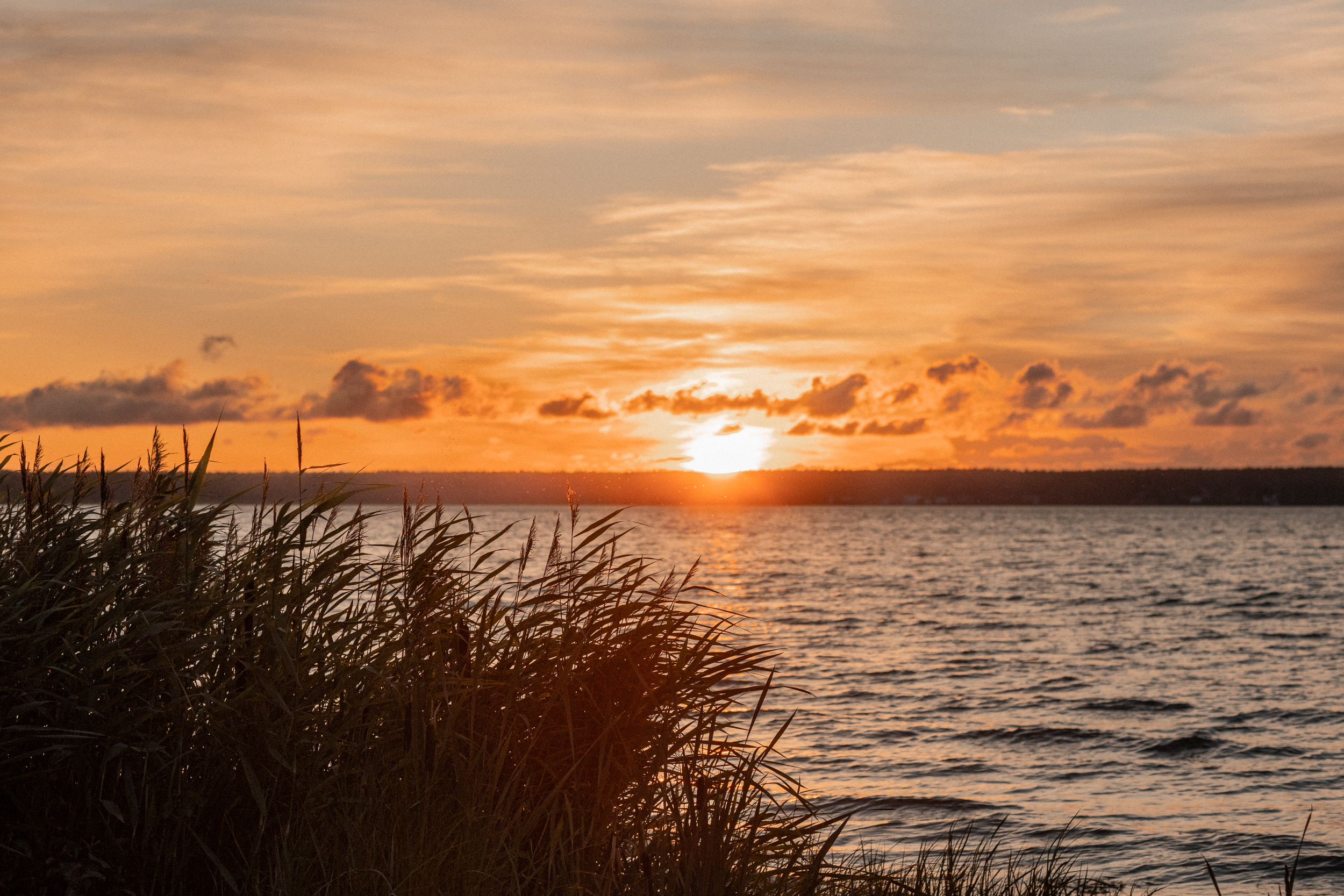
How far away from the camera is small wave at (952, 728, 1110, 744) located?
22578mm

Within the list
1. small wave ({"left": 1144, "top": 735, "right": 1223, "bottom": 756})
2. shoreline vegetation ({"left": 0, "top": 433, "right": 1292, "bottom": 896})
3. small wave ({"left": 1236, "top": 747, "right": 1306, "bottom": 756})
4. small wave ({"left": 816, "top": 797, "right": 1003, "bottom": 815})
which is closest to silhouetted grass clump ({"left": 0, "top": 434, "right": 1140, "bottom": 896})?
shoreline vegetation ({"left": 0, "top": 433, "right": 1292, "bottom": 896})

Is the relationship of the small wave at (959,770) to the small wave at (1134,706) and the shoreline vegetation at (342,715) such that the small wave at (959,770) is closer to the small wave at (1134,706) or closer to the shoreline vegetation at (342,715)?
the small wave at (1134,706)

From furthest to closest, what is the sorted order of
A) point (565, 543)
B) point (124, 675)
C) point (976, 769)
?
point (976, 769), point (565, 543), point (124, 675)

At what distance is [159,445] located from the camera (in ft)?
22.5

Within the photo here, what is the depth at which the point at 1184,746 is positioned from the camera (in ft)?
73.2

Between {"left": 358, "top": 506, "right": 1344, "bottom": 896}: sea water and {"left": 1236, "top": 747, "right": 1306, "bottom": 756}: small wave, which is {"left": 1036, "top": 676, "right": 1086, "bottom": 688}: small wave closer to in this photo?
{"left": 358, "top": 506, "right": 1344, "bottom": 896}: sea water

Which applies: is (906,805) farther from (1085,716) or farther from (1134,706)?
(1134,706)

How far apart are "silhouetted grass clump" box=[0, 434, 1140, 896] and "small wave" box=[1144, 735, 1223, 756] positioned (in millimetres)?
16356

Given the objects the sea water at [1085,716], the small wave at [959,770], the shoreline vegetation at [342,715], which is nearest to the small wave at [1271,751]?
the sea water at [1085,716]

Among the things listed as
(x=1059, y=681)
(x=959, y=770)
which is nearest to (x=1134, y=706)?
(x=1059, y=681)

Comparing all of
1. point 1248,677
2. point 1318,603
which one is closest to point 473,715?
point 1248,677

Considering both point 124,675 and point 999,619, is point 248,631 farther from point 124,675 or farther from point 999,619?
point 999,619

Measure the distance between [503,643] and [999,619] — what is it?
44.2 m

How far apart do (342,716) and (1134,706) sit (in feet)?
80.8
